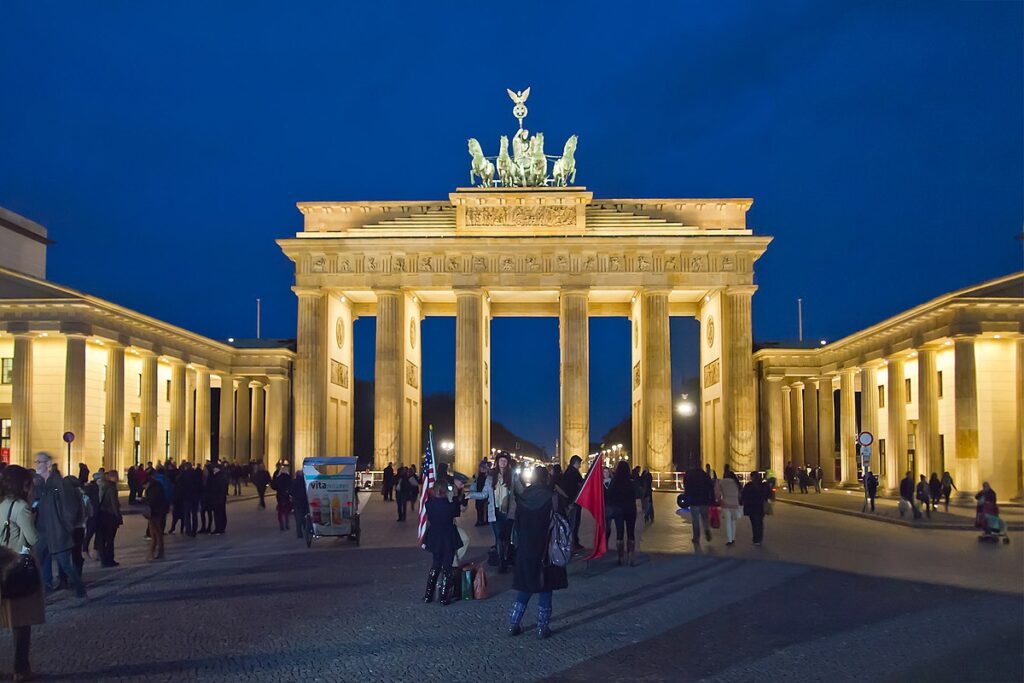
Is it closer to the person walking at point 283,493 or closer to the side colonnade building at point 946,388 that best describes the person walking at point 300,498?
the person walking at point 283,493

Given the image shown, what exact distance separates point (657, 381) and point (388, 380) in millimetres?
13619

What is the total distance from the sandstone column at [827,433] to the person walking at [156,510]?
44.0 meters

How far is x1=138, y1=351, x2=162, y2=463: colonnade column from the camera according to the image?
45781mm

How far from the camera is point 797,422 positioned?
61.3 metres

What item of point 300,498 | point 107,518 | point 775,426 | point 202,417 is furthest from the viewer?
point 775,426

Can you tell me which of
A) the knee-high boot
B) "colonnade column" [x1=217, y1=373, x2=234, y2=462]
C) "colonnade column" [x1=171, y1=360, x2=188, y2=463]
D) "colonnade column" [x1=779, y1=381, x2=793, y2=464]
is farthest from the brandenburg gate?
the knee-high boot

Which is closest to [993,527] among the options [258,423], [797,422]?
[797,422]

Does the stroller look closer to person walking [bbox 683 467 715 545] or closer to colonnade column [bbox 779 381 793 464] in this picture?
person walking [bbox 683 467 715 545]

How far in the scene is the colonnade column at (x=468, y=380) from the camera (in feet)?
170

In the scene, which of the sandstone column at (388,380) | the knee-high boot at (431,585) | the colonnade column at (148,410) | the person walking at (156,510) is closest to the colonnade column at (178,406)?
the colonnade column at (148,410)

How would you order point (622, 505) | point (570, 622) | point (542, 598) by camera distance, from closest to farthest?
point (542, 598), point (570, 622), point (622, 505)

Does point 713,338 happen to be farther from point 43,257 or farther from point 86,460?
point 43,257

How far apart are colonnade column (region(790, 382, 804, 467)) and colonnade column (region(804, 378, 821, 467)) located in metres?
0.57

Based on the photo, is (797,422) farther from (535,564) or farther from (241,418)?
(535,564)
